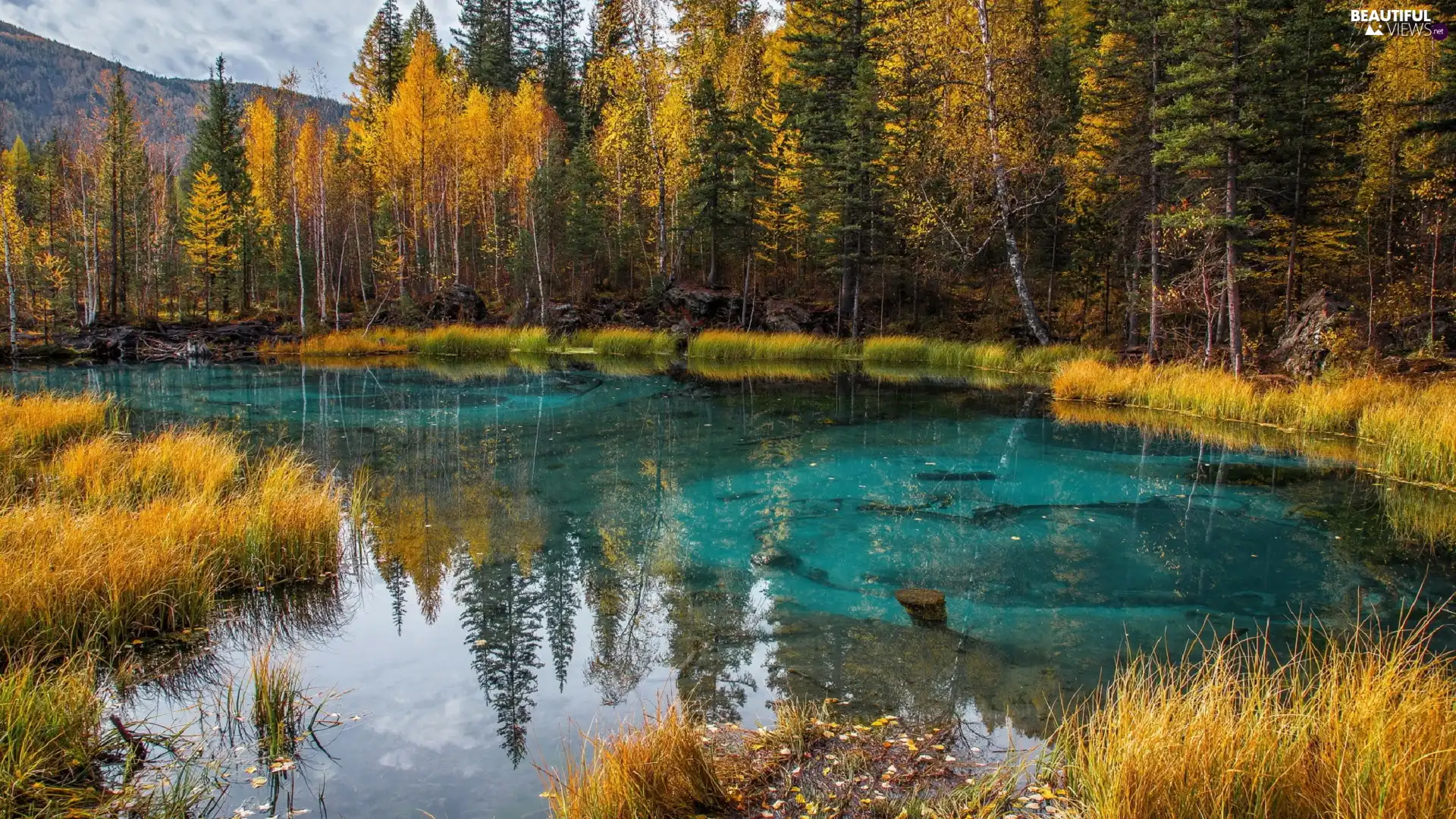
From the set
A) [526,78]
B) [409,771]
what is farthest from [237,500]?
[526,78]

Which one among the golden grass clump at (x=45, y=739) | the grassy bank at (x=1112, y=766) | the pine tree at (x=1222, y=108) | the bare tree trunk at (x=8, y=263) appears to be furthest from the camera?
the bare tree trunk at (x=8, y=263)

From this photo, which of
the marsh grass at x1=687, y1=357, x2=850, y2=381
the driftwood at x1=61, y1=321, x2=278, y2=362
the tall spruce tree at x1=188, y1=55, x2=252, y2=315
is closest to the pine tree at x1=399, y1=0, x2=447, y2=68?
the tall spruce tree at x1=188, y1=55, x2=252, y2=315

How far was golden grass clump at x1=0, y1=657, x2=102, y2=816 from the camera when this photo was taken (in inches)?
114

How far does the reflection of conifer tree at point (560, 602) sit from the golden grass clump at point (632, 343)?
21.7m

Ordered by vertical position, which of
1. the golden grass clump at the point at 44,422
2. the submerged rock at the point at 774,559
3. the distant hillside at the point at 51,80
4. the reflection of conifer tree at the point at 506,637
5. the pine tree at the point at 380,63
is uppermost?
the distant hillside at the point at 51,80

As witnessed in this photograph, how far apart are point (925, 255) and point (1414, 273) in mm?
13599

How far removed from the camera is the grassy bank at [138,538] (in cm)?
446

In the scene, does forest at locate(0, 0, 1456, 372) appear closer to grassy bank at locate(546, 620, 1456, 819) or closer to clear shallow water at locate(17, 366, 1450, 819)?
clear shallow water at locate(17, 366, 1450, 819)

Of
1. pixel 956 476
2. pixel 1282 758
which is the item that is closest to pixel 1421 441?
pixel 956 476

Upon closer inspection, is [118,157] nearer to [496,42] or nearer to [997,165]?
[496,42]

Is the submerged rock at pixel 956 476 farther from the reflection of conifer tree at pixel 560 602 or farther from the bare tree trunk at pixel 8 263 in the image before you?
the bare tree trunk at pixel 8 263

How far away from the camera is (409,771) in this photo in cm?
377

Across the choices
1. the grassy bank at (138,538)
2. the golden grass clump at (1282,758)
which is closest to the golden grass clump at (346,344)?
the grassy bank at (138,538)

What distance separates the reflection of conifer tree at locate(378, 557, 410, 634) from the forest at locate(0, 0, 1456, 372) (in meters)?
16.2
